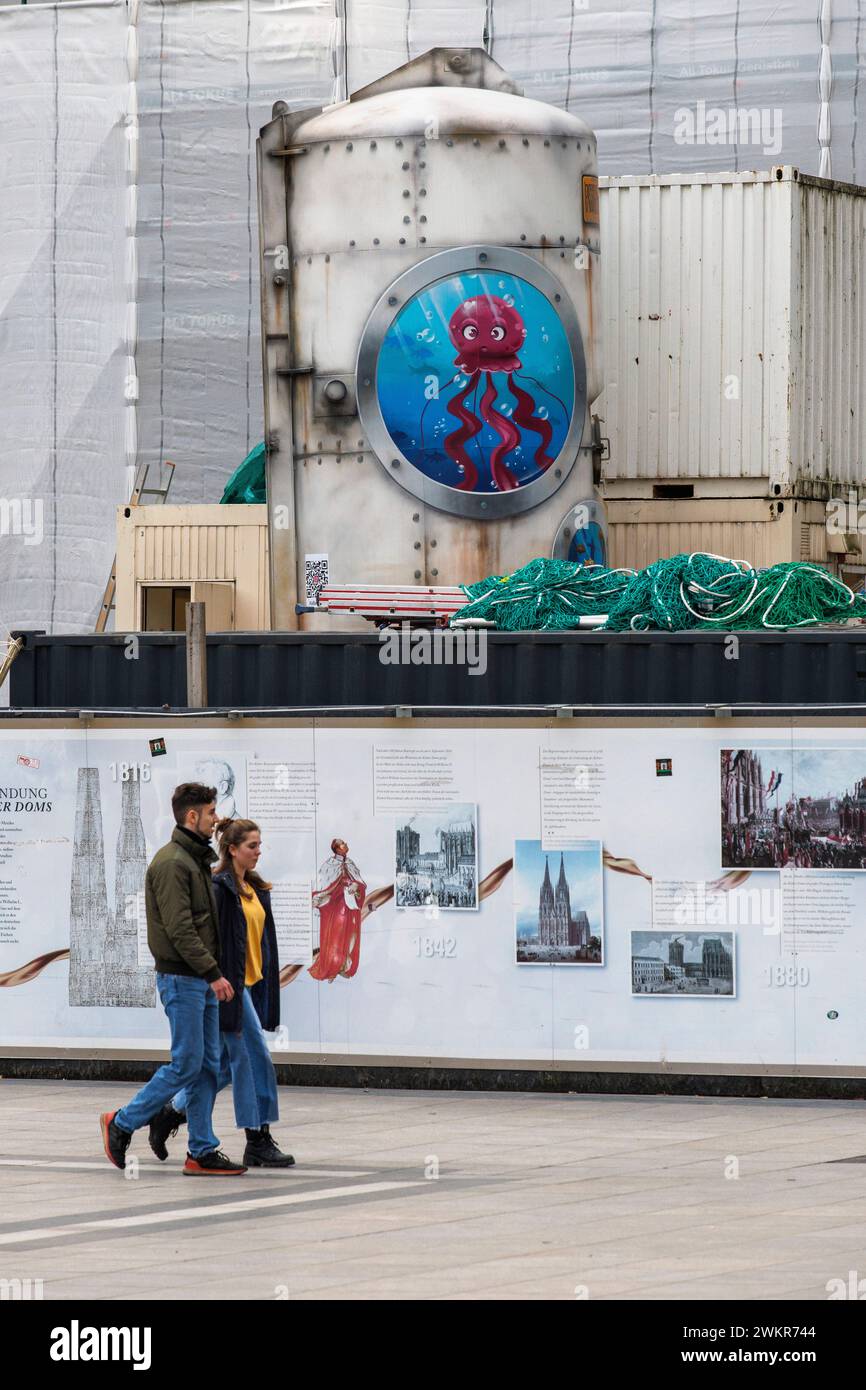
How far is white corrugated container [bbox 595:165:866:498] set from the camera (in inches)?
877

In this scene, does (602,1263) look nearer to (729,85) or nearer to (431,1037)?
(431,1037)

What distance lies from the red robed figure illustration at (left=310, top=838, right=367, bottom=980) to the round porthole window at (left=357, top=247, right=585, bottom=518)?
5.66m

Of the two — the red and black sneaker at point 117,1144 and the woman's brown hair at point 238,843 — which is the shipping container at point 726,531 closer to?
the woman's brown hair at point 238,843

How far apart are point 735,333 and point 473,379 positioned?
17.1ft

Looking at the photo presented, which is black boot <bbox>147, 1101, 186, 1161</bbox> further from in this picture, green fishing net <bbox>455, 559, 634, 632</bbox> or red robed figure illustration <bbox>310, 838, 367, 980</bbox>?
green fishing net <bbox>455, 559, 634, 632</bbox>

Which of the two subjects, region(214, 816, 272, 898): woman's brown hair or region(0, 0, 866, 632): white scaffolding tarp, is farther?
region(0, 0, 866, 632): white scaffolding tarp

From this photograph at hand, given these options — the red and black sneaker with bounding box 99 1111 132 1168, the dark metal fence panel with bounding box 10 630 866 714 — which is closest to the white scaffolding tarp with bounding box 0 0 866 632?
the dark metal fence panel with bounding box 10 630 866 714

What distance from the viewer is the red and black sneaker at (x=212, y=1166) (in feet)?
35.4

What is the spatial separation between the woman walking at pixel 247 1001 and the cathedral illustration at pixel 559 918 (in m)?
2.35

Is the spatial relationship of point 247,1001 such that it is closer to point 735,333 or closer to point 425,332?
point 425,332

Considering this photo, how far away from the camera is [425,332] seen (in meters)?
18.4

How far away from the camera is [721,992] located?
42.6 ft

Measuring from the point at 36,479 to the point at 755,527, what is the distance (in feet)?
37.7

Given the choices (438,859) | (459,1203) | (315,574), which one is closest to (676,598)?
(438,859)
